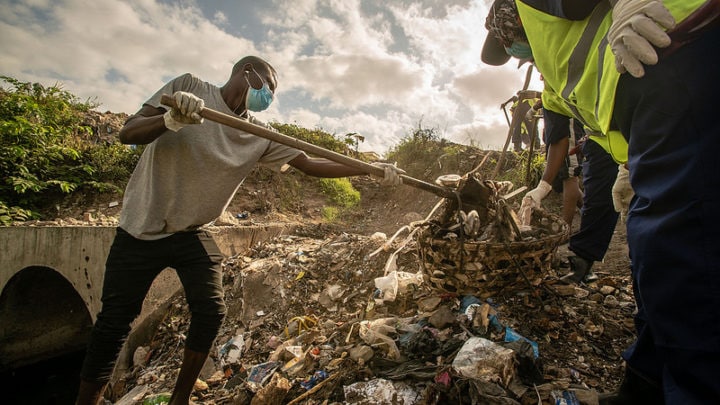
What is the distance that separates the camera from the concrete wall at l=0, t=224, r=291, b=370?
10.5 feet

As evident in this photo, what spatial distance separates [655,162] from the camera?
80 cm

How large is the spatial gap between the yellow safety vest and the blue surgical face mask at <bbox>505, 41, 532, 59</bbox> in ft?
1.54

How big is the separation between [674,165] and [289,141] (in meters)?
1.53

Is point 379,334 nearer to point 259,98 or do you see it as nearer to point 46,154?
point 259,98

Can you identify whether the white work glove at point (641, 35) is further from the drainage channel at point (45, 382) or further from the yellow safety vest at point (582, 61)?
the drainage channel at point (45, 382)

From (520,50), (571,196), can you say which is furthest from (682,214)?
(571,196)

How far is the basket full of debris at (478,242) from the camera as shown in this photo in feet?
5.55

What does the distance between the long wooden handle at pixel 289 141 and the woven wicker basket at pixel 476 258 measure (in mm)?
369

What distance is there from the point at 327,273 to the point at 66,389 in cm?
307

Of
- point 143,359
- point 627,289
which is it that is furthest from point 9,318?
point 627,289

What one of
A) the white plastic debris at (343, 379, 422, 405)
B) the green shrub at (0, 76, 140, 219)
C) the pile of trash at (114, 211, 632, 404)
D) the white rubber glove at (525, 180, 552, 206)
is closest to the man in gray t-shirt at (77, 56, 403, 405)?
the pile of trash at (114, 211, 632, 404)

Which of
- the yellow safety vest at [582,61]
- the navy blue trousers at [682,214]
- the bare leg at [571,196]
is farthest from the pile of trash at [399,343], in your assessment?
the yellow safety vest at [582,61]

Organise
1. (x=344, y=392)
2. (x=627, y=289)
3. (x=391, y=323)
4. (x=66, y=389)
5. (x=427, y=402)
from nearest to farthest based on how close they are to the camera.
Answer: (x=427, y=402) < (x=344, y=392) < (x=391, y=323) < (x=627, y=289) < (x=66, y=389)

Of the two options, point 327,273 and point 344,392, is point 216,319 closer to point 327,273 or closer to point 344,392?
point 344,392
